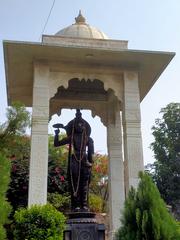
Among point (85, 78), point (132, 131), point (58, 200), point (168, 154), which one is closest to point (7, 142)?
point (132, 131)

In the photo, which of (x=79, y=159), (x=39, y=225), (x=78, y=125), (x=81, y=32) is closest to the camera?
(x=39, y=225)

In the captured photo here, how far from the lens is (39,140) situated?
8.38 meters

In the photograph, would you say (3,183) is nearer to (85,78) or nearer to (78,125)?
(78,125)

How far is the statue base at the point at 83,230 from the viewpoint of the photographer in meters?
6.60

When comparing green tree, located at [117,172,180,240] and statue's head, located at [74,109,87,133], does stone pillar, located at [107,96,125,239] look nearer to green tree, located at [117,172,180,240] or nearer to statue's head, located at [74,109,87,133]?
statue's head, located at [74,109,87,133]

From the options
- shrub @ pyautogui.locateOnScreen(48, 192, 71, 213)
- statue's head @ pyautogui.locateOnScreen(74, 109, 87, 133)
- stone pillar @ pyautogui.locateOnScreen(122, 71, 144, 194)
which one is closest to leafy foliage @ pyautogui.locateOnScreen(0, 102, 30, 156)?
statue's head @ pyautogui.locateOnScreen(74, 109, 87, 133)

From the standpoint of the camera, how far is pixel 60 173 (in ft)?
40.3

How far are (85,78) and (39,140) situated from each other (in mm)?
1945

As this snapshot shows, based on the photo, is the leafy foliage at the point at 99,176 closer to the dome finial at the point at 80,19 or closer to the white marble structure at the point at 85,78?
the white marble structure at the point at 85,78

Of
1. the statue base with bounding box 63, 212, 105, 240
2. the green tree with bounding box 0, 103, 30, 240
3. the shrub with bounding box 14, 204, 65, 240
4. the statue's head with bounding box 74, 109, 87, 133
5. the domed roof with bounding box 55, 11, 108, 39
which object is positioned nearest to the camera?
the green tree with bounding box 0, 103, 30, 240

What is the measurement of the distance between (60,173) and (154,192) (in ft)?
25.5

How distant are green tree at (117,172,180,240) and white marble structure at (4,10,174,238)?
3544mm

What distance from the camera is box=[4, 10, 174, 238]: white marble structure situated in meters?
8.44

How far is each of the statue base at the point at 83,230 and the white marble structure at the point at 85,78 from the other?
4.70 feet
